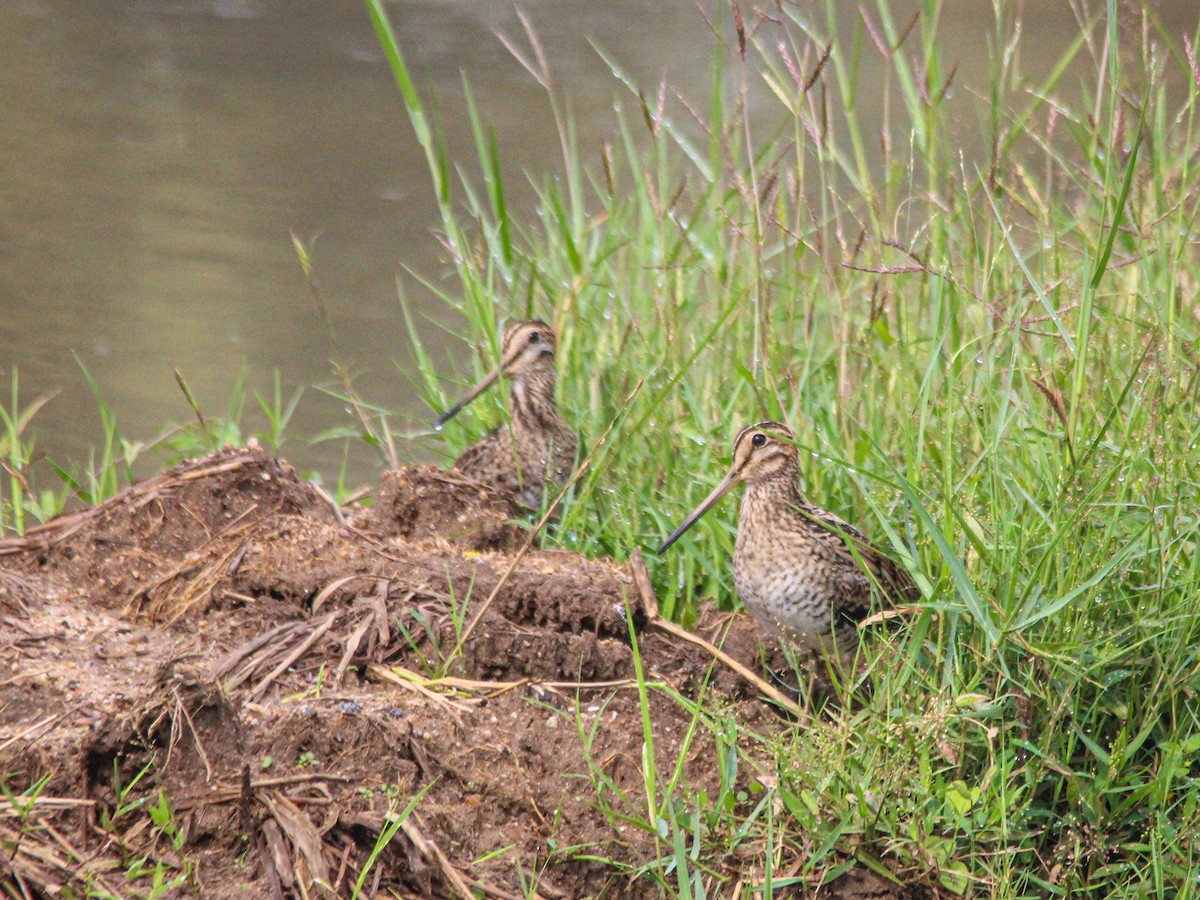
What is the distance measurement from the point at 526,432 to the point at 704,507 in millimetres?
979

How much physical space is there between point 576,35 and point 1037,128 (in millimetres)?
6503

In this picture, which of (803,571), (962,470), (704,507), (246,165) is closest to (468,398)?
(704,507)

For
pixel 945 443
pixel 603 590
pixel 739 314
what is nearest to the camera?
pixel 945 443

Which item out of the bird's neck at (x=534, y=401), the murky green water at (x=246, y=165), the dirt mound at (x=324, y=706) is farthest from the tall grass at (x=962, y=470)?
the murky green water at (x=246, y=165)

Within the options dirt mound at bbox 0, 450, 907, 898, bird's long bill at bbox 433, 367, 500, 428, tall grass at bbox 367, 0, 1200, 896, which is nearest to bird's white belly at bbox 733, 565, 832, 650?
dirt mound at bbox 0, 450, 907, 898

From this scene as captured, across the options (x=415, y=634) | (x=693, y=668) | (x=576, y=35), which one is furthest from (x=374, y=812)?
(x=576, y=35)

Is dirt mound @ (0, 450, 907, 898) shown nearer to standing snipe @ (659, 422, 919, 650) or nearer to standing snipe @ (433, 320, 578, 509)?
standing snipe @ (659, 422, 919, 650)

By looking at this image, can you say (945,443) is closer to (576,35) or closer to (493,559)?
(493,559)

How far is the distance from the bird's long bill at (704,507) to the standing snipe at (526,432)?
26.8 inches

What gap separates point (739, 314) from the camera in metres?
4.92

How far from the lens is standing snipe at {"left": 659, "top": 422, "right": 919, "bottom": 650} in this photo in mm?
3760

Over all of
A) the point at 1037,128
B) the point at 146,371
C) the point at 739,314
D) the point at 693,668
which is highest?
the point at 1037,128

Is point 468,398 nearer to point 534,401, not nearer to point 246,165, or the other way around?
point 534,401

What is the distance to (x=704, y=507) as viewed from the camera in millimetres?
4148
